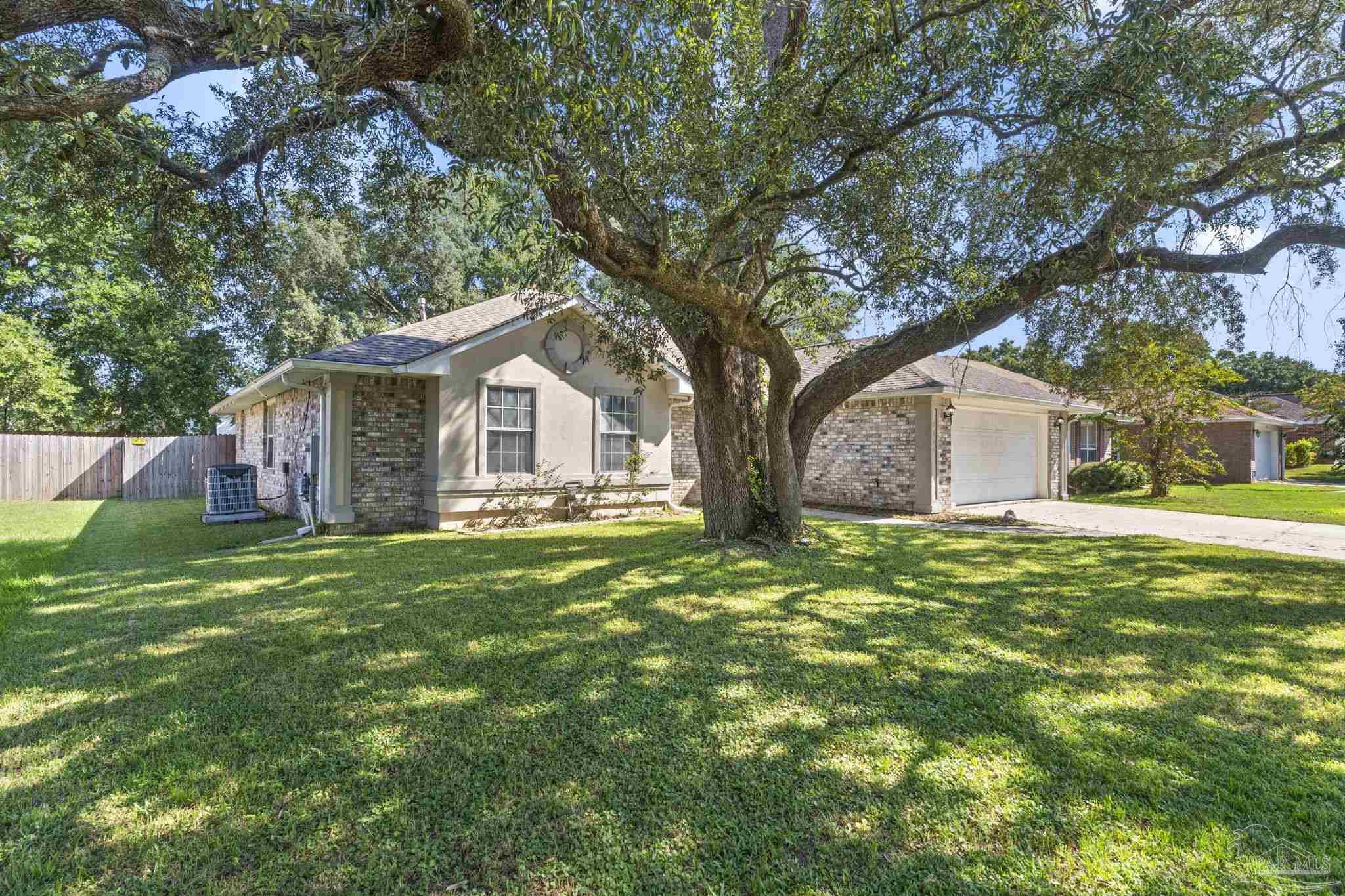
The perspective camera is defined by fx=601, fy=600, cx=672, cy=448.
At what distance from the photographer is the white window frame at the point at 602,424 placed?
11484mm

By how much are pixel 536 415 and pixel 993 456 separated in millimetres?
11084

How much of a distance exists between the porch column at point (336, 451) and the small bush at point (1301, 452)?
38.7 meters

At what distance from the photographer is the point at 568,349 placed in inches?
437

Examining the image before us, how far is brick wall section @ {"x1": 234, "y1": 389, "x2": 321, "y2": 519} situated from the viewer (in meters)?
10.8

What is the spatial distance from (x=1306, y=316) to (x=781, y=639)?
295 inches

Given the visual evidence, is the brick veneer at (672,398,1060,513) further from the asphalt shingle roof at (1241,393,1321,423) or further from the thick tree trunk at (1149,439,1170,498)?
the asphalt shingle roof at (1241,393,1321,423)

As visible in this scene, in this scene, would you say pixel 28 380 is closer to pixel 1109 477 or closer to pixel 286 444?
pixel 286 444

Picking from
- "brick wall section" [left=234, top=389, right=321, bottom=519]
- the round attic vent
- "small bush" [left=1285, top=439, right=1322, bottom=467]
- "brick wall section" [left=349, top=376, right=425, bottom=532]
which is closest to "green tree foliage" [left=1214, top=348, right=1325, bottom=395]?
"small bush" [left=1285, top=439, right=1322, bottom=467]

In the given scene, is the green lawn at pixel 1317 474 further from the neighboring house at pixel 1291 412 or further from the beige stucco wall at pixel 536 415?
the beige stucco wall at pixel 536 415

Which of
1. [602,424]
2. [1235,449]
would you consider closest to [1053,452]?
[1235,449]

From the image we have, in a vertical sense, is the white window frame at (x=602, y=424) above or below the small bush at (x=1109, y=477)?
above

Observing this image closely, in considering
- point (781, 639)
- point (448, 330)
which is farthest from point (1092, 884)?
point (448, 330)

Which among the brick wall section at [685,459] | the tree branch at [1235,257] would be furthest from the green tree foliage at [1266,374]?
the tree branch at [1235,257]

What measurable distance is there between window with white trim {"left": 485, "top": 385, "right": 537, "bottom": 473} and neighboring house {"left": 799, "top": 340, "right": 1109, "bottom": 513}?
6042mm
